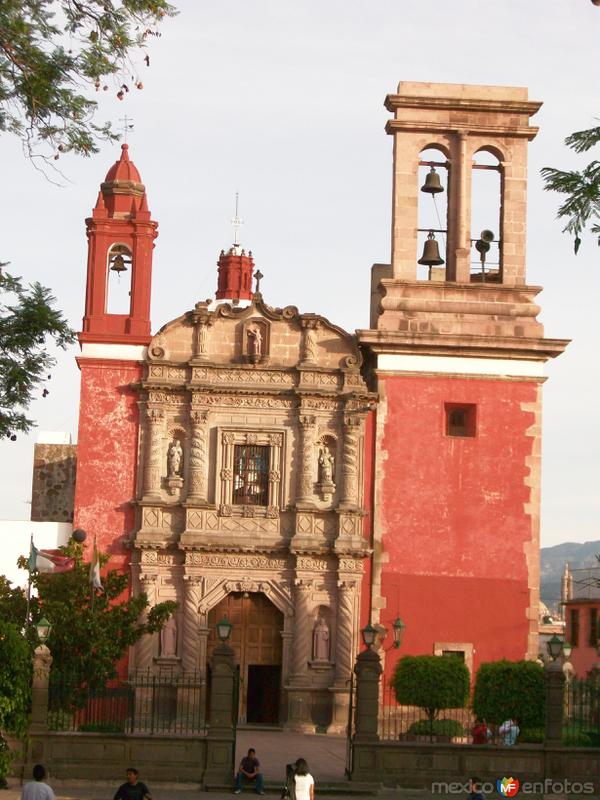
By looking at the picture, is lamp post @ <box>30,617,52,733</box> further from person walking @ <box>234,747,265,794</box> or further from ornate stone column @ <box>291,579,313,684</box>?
ornate stone column @ <box>291,579,313,684</box>

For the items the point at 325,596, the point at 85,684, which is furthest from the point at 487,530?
the point at 85,684

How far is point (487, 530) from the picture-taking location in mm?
34812

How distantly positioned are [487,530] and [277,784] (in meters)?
10.1

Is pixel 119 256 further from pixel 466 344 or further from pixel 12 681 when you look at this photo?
pixel 12 681

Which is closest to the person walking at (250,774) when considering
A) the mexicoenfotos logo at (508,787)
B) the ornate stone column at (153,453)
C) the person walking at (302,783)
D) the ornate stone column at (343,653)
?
the mexicoenfotos logo at (508,787)

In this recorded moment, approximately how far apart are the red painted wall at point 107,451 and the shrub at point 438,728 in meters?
7.44


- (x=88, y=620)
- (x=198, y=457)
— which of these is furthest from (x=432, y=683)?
(x=198, y=457)

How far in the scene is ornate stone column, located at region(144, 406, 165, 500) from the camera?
114 ft

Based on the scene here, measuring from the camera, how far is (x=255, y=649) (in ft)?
114

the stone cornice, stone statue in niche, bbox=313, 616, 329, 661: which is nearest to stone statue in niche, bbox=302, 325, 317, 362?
the stone cornice

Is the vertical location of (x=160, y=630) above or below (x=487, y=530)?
below

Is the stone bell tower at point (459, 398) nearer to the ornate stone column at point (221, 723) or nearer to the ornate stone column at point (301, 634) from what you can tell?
the ornate stone column at point (301, 634)

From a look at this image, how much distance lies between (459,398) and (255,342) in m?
4.30

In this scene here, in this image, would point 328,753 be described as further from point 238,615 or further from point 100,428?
point 100,428
